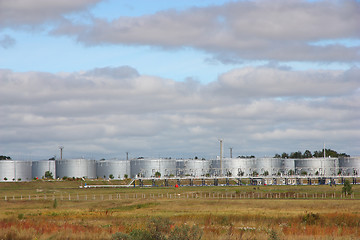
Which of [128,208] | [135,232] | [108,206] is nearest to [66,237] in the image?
[135,232]

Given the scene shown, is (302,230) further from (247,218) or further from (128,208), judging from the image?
(128,208)

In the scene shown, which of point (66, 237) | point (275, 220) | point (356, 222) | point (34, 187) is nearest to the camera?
point (66, 237)

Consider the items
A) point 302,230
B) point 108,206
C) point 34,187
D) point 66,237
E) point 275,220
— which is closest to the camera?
point 66,237

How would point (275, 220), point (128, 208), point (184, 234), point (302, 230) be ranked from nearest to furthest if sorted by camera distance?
point (184, 234), point (302, 230), point (275, 220), point (128, 208)

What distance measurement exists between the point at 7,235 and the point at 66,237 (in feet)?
12.0

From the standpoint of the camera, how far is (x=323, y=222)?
44.1 meters

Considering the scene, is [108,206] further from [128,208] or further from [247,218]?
[247,218]

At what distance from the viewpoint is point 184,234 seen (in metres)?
23.3

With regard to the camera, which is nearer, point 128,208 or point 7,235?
point 7,235

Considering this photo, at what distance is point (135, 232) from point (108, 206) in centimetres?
5317

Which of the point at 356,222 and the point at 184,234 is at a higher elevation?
the point at 184,234

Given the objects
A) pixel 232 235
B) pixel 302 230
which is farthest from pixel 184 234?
pixel 302 230

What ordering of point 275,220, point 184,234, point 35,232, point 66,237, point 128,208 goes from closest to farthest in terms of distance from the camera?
point 184,234, point 66,237, point 35,232, point 275,220, point 128,208

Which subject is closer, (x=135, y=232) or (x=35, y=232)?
(x=135, y=232)
